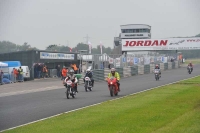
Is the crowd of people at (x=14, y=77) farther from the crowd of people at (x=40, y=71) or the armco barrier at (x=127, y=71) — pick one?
the armco barrier at (x=127, y=71)

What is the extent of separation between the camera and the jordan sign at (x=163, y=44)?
8125 centimetres

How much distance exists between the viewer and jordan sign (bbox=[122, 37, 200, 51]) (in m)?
81.2

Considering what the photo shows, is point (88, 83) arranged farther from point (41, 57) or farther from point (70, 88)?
point (41, 57)

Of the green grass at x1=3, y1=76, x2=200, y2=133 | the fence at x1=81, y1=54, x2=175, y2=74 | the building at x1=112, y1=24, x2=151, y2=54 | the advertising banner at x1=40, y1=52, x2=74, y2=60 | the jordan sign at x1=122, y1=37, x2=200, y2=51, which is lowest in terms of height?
the green grass at x1=3, y1=76, x2=200, y2=133

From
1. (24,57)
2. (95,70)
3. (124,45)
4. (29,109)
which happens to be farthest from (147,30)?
(29,109)

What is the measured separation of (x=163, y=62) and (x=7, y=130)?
57127 mm

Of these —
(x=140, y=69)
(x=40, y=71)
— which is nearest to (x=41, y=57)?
(x=40, y=71)

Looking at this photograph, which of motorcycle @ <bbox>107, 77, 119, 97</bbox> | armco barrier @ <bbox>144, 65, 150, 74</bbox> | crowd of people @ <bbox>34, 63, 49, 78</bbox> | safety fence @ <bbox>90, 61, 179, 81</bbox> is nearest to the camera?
motorcycle @ <bbox>107, 77, 119, 97</bbox>

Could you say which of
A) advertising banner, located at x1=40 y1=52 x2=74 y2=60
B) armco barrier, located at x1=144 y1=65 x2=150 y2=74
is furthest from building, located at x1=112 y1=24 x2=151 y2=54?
advertising banner, located at x1=40 y1=52 x2=74 y2=60

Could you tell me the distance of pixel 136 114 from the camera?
14.3 metres

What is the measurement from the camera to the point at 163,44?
83.7 metres

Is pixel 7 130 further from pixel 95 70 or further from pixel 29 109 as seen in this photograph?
pixel 95 70

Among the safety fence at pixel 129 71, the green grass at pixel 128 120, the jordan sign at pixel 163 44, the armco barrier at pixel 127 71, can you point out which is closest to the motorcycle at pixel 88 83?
the green grass at pixel 128 120

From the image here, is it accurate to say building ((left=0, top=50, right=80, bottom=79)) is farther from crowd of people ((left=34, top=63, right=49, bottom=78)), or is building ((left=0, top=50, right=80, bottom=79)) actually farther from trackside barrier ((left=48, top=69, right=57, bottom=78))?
trackside barrier ((left=48, top=69, right=57, bottom=78))
